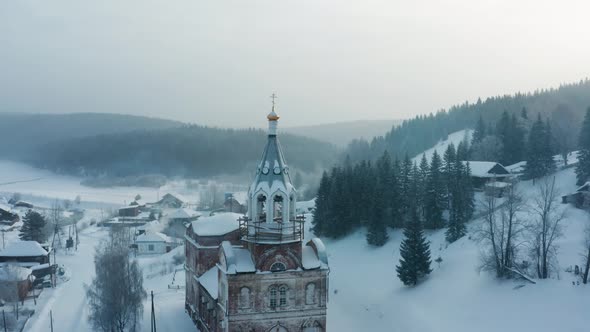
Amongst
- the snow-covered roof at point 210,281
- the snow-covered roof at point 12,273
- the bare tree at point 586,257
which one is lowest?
the snow-covered roof at point 12,273

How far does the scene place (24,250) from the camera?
48.6m

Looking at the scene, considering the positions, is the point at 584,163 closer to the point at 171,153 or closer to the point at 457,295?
the point at 457,295


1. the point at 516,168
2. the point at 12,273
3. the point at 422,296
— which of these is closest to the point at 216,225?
the point at 422,296

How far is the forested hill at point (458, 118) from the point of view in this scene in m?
104

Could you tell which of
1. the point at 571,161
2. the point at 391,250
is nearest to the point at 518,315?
the point at 391,250

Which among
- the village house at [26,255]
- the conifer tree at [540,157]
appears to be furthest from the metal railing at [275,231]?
the conifer tree at [540,157]

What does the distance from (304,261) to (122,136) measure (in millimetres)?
166619

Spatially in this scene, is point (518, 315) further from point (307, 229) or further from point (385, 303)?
point (307, 229)

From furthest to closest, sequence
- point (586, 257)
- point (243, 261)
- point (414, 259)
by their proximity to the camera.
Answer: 1. point (414, 259)
2. point (586, 257)
3. point (243, 261)

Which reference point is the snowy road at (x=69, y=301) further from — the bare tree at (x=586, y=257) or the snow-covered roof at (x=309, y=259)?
the bare tree at (x=586, y=257)

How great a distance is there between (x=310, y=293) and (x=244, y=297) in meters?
3.21

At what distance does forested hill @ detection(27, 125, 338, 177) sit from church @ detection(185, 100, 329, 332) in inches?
4386

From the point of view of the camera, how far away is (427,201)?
4966 cm

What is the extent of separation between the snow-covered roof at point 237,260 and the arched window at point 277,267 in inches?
34.7
